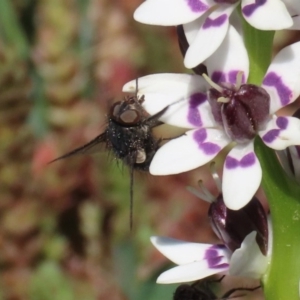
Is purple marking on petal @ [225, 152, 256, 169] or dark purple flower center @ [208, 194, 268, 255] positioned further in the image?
dark purple flower center @ [208, 194, 268, 255]

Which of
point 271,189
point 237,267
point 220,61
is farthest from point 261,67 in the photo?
point 237,267

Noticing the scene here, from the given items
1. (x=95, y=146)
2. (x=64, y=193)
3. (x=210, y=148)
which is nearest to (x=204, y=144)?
(x=210, y=148)

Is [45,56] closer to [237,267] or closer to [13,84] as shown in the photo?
[13,84]

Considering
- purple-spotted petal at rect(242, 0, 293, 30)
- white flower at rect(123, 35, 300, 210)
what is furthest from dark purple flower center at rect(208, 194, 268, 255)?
purple-spotted petal at rect(242, 0, 293, 30)

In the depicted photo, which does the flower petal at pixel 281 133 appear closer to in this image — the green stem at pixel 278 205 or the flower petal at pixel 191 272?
the green stem at pixel 278 205

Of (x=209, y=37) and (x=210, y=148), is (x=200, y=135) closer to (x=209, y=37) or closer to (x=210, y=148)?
Result: (x=210, y=148)

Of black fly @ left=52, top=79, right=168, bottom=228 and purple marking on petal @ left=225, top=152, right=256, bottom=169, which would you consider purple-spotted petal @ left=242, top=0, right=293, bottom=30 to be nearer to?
purple marking on petal @ left=225, top=152, right=256, bottom=169

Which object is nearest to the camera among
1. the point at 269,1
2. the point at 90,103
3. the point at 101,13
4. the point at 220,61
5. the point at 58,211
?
the point at 269,1
